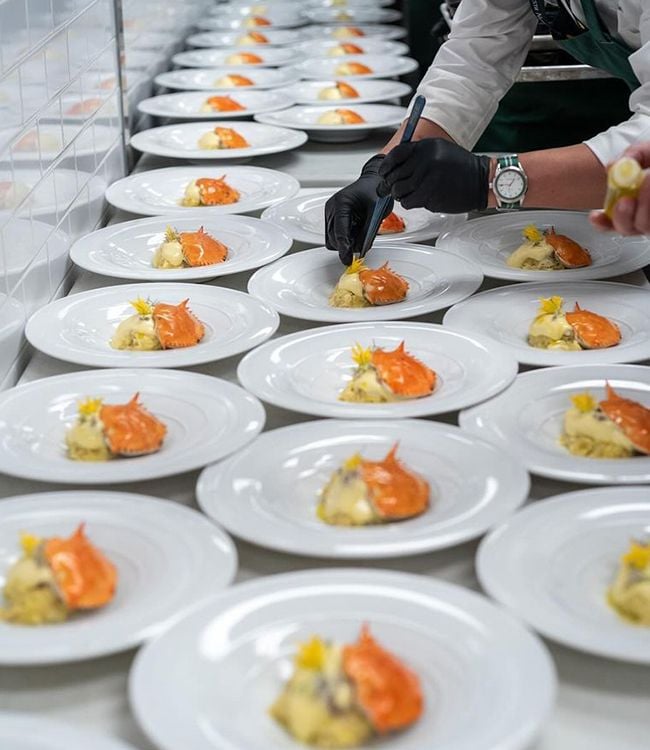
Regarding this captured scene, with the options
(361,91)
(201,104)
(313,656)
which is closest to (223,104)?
(201,104)

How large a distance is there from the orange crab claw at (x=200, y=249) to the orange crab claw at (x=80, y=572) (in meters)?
1.11

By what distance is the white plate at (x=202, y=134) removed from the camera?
9.94ft

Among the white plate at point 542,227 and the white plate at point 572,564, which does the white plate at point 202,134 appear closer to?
the white plate at point 542,227

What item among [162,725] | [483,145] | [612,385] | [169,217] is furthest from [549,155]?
[483,145]

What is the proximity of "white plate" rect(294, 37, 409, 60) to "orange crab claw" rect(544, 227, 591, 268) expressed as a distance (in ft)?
6.91

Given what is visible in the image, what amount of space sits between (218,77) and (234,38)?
2.25 feet

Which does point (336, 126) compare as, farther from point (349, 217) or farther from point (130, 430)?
point (130, 430)

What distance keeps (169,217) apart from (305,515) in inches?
52.4

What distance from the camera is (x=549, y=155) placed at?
2334mm

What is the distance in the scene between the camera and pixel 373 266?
2369mm

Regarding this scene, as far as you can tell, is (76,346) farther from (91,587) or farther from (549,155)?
(549,155)

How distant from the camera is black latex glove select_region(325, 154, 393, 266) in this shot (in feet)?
7.64

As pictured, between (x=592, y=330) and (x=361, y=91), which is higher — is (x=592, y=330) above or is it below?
above

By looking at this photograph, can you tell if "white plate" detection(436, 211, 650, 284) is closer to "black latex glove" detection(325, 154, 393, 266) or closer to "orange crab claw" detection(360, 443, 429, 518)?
"black latex glove" detection(325, 154, 393, 266)
